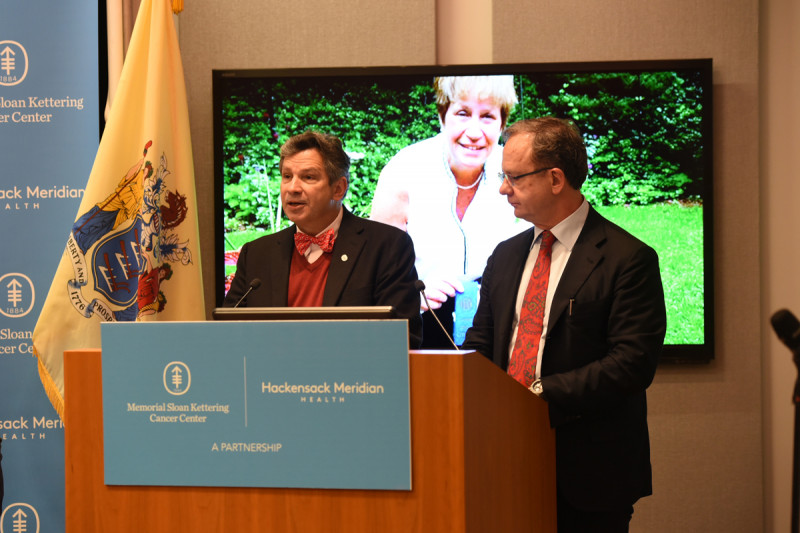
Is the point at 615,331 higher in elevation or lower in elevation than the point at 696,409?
higher

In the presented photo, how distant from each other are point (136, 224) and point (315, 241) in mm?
935

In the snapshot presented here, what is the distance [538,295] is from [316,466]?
3.42 feet

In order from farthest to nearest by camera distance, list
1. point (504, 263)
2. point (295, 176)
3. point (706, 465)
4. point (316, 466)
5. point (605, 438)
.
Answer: point (706, 465) → point (295, 176) → point (504, 263) → point (605, 438) → point (316, 466)

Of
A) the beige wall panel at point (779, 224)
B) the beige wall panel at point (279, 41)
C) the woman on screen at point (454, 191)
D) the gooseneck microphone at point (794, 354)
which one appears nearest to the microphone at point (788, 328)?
the gooseneck microphone at point (794, 354)

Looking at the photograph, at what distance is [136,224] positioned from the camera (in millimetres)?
3342

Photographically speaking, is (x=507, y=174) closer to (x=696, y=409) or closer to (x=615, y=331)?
(x=615, y=331)

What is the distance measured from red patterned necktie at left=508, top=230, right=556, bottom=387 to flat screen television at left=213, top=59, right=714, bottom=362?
152cm

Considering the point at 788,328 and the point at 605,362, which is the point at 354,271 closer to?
the point at 605,362

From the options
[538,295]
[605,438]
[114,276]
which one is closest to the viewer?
[605,438]

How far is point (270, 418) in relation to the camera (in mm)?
1630

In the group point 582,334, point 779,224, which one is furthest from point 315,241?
point 779,224

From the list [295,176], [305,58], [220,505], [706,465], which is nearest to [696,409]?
[706,465]

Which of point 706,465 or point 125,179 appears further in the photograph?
point 706,465

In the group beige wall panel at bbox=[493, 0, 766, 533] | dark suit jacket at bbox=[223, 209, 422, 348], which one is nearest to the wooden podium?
dark suit jacket at bbox=[223, 209, 422, 348]
